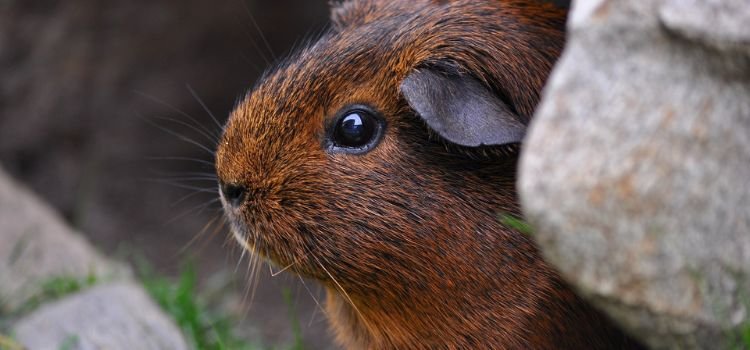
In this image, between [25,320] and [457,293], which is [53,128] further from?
[457,293]

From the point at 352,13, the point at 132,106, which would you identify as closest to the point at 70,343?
the point at 352,13

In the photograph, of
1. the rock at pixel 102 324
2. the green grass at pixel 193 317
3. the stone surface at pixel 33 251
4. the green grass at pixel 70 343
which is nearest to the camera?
the green grass at pixel 70 343

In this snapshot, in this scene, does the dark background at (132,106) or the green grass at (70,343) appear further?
the dark background at (132,106)

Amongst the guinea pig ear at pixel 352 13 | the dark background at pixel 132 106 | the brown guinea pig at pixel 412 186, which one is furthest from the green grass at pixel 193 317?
the guinea pig ear at pixel 352 13

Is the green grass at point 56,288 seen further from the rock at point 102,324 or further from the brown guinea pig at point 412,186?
the brown guinea pig at point 412,186

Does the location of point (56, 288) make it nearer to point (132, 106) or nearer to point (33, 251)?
point (33, 251)
